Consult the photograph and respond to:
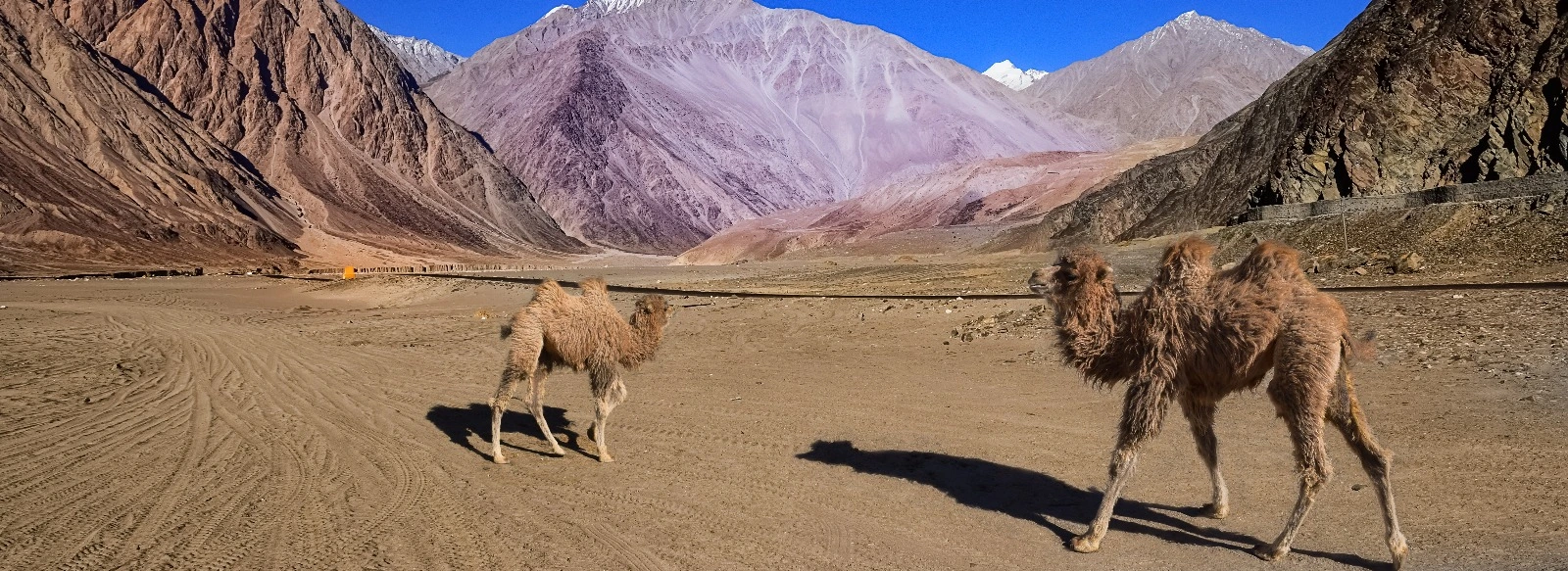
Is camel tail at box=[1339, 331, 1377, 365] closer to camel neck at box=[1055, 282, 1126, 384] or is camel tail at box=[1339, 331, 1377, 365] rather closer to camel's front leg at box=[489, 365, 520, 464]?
camel neck at box=[1055, 282, 1126, 384]

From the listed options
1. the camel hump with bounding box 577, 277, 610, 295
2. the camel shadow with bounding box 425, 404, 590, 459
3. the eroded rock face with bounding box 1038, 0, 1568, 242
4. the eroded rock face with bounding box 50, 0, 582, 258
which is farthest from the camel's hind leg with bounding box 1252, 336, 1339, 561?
the eroded rock face with bounding box 50, 0, 582, 258

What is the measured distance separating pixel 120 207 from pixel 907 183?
71.1 metres

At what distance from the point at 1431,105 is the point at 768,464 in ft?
114

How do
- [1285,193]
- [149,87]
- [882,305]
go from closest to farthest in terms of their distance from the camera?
[882,305], [1285,193], [149,87]

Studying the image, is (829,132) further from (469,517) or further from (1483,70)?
(469,517)

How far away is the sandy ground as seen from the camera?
695 centimetres

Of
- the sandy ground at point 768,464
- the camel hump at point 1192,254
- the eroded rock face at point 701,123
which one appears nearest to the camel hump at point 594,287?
the sandy ground at point 768,464

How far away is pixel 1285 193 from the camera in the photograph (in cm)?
3681

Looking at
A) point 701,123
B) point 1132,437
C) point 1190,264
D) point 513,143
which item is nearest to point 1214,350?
point 1190,264

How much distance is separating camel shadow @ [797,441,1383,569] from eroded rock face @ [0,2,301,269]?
6818 cm

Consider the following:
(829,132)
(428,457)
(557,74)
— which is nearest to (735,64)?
(829,132)

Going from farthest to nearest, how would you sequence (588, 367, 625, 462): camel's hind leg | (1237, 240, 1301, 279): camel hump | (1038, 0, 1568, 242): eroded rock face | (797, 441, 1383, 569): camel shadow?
(1038, 0, 1568, 242): eroded rock face → (588, 367, 625, 462): camel's hind leg → (797, 441, 1383, 569): camel shadow → (1237, 240, 1301, 279): camel hump

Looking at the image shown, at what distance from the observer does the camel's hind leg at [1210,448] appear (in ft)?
24.4

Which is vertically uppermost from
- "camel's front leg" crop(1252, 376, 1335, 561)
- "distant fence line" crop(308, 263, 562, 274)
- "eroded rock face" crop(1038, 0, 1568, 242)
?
"eroded rock face" crop(1038, 0, 1568, 242)
